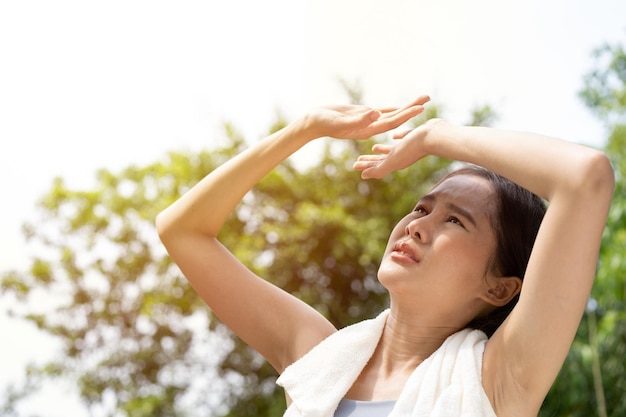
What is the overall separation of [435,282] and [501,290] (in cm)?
14

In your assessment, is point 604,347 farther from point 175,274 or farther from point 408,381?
point 408,381

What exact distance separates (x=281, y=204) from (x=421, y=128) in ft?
21.8

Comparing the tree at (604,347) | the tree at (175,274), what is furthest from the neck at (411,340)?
the tree at (175,274)

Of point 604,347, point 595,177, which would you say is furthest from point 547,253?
point 604,347

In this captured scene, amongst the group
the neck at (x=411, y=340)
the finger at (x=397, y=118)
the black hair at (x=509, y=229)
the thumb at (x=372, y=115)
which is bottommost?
the neck at (x=411, y=340)

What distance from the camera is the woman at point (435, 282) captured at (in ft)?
3.49

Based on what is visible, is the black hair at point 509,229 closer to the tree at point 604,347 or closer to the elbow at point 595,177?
the elbow at point 595,177

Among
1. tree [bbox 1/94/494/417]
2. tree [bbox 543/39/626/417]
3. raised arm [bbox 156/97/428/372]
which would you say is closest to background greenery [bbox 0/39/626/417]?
tree [bbox 1/94/494/417]

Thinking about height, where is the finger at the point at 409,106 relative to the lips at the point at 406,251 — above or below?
above

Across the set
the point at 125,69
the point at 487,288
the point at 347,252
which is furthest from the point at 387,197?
the point at 487,288

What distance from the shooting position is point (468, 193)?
4.16 feet

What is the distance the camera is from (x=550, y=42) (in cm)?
661

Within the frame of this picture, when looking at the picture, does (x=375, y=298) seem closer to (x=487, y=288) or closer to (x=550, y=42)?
(x=550, y=42)

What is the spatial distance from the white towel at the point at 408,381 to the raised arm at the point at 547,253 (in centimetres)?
3
